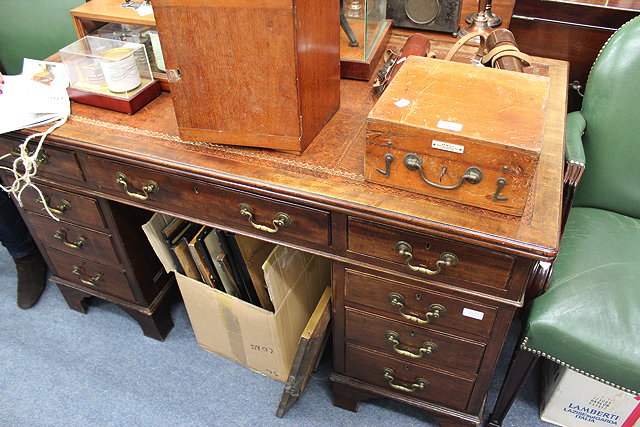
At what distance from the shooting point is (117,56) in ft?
4.30

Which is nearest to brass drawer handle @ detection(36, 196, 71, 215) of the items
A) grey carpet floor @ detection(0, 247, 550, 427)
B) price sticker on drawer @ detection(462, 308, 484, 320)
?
grey carpet floor @ detection(0, 247, 550, 427)

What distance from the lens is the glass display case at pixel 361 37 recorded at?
1389 mm

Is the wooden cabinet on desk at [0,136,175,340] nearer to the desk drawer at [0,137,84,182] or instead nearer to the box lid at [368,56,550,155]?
the desk drawer at [0,137,84,182]

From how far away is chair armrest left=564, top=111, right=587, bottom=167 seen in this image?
4.02 ft

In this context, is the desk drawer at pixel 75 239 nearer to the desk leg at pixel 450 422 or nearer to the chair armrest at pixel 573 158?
the desk leg at pixel 450 422

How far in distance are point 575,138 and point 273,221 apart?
2.64ft

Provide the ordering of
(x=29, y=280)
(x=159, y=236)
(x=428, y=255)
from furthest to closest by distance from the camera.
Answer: (x=29, y=280) → (x=159, y=236) → (x=428, y=255)

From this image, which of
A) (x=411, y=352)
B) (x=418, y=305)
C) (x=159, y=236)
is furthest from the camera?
(x=159, y=236)

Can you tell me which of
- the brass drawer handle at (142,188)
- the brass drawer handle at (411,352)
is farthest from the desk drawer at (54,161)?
the brass drawer handle at (411,352)

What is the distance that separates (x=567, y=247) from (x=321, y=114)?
738 millimetres

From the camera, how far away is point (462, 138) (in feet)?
3.03

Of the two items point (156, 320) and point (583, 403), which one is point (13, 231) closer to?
point (156, 320)

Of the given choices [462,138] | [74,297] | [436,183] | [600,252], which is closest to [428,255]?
[436,183]

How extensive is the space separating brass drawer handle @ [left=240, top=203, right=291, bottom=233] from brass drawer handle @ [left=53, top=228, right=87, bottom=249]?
0.69 metres
